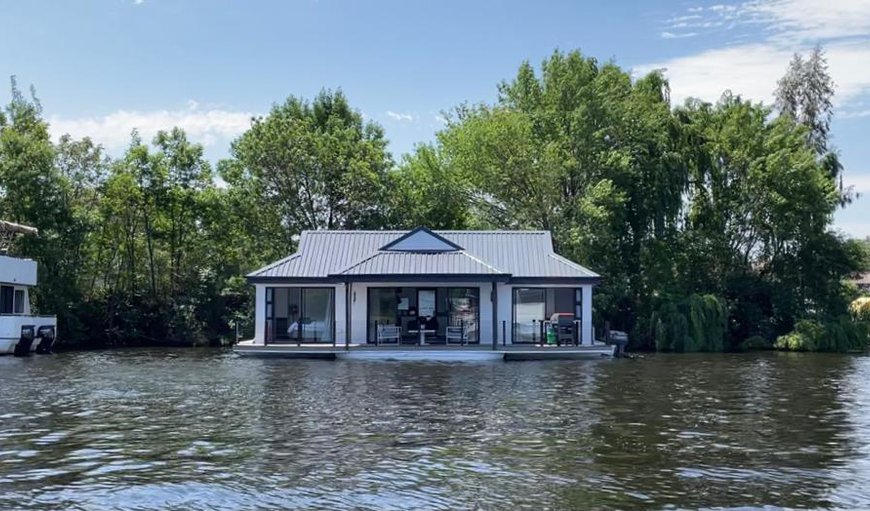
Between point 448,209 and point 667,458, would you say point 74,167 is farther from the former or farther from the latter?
point 667,458

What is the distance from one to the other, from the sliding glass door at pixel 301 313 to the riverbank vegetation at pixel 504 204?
8483 mm

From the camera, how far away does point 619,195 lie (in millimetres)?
39406

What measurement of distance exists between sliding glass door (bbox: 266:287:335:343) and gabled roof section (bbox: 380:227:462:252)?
287 centimetres

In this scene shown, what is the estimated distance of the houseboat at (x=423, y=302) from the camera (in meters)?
30.9

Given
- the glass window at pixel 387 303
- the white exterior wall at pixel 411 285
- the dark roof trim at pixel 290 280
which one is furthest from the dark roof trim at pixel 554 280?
the dark roof trim at pixel 290 280

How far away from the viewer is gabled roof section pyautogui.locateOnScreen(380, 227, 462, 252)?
33.2 metres

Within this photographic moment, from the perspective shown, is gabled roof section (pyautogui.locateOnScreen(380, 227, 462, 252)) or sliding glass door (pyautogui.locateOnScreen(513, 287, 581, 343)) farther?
gabled roof section (pyautogui.locateOnScreen(380, 227, 462, 252))

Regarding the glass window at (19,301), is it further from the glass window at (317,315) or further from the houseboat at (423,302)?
the glass window at (317,315)

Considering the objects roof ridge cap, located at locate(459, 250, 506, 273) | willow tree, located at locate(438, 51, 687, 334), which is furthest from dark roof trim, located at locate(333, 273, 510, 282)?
willow tree, located at locate(438, 51, 687, 334)

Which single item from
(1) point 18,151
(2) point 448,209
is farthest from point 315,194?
(1) point 18,151

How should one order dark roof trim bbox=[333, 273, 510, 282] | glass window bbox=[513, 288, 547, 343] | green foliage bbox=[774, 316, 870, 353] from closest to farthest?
dark roof trim bbox=[333, 273, 510, 282]
glass window bbox=[513, 288, 547, 343]
green foliage bbox=[774, 316, 870, 353]

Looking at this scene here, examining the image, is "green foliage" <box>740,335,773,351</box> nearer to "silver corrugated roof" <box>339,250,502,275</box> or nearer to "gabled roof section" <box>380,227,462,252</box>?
"silver corrugated roof" <box>339,250,502,275</box>

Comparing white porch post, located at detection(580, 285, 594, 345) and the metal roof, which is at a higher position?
the metal roof

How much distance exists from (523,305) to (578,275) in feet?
7.77
